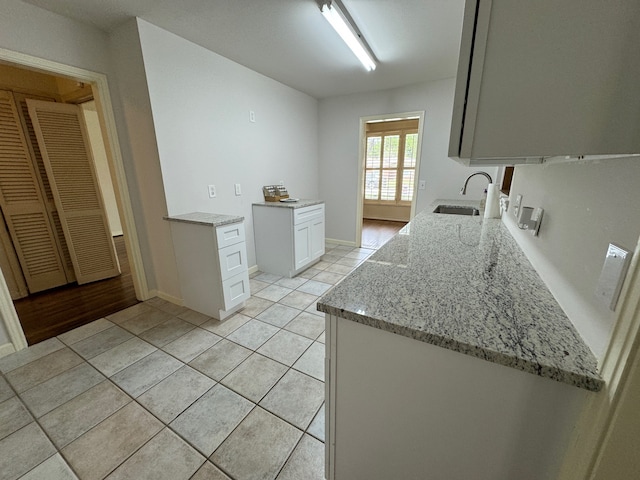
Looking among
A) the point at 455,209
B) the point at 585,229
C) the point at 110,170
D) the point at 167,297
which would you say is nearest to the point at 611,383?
the point at 585,229

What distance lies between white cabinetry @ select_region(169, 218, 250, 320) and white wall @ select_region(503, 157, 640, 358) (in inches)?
79.4

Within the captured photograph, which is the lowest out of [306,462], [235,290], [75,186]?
[306,462]

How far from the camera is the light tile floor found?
1.12 metres

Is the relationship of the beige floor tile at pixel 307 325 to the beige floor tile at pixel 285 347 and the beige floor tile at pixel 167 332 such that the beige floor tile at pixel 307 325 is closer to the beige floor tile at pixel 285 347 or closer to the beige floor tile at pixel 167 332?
the beige floor tile at pixel 285 347

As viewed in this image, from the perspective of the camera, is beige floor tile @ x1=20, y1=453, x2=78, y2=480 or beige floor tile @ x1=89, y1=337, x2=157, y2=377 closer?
beige floor tile @ x1=20, y1=453, x2=78, y2=480

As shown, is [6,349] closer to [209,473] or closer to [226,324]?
[226,324]

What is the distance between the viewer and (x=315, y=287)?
9.40 feet

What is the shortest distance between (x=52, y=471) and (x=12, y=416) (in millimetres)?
536

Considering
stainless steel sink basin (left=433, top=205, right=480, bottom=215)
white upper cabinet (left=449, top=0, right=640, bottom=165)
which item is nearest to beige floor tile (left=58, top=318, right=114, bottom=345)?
white upper cabinet (left=449, top=0, right=640, bottom=165)

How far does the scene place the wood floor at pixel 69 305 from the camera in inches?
82.7

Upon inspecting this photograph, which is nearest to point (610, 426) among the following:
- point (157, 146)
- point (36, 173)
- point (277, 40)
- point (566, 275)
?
point (566, 275)

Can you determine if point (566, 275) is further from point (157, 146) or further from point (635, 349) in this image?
point (157, 146)

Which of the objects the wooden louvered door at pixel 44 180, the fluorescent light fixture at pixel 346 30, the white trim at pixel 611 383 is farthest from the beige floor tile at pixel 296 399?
the wooden louvered door at pixel 44 180

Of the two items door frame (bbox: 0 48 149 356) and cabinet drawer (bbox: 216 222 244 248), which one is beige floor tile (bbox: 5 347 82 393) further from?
cabinet drawer (bbox: 216 222 244 248)
